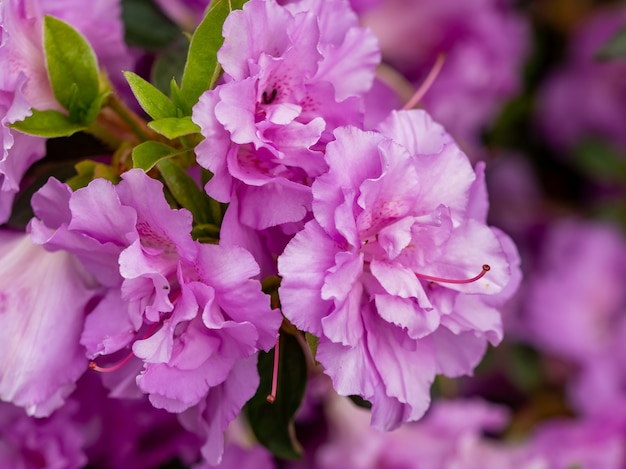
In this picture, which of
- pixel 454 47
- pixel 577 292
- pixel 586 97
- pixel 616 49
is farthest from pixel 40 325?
pixel 586 97

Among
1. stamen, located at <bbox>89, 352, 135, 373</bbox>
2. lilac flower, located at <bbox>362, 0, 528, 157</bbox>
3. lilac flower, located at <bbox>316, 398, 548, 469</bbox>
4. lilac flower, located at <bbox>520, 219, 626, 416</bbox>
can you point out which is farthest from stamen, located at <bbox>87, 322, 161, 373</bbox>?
lilac flower, located at <bbox>520, 219, 626, 416</bbox>

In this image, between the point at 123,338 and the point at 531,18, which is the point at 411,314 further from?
the point at 531,18

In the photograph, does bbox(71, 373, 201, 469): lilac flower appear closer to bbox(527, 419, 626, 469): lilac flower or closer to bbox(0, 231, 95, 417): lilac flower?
bbox(0, 231, 95, 417): lilac flower

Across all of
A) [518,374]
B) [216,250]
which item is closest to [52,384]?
[216,250]

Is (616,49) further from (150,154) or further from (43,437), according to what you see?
(43,437)

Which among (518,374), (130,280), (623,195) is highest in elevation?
(130,280)

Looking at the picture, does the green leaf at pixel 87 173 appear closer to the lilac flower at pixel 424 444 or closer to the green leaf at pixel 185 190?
the green leaf at pixel 185 190
